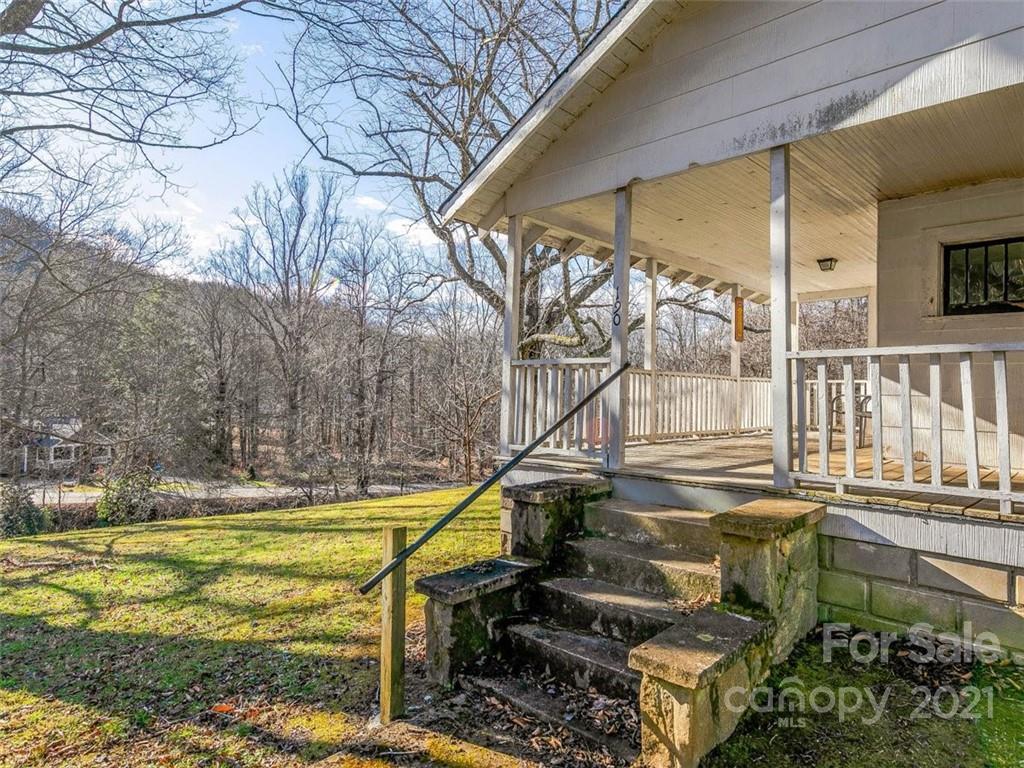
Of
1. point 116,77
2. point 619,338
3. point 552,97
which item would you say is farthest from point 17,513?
point 552,97

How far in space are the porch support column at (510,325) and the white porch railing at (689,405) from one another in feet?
4.10

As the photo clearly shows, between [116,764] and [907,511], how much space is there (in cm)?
401

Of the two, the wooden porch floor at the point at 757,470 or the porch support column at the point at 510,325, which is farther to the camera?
the porch support column at the point at 510,325

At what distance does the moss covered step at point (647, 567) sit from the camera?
3086 mm

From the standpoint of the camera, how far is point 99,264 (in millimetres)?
8531

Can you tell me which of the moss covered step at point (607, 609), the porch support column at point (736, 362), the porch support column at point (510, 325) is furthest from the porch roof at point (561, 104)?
the porch support column at point (736, 362)

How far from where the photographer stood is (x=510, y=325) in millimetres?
5418

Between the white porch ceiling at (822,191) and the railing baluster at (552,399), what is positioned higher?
the white porch ceiling at (822,191)

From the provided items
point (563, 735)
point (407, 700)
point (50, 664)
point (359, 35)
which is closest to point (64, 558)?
point (50, 664)

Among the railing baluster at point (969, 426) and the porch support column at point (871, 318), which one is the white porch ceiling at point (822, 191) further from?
the railing baluster at point (969, 426)

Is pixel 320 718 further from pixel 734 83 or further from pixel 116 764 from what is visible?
pixel 734 83

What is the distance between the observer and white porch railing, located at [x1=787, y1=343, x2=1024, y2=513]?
9.32 ft

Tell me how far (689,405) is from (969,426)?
4337 mm

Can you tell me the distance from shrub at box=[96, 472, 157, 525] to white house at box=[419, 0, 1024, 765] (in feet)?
32.7
